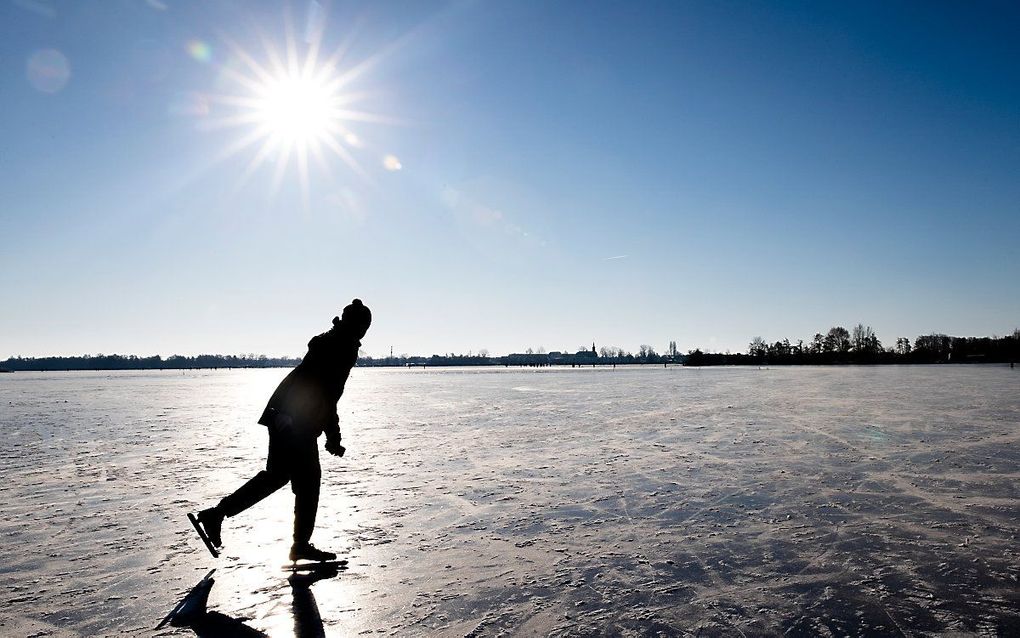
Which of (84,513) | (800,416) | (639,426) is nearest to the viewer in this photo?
(84,513)

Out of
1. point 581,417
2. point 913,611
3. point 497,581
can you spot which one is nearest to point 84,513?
point 497,581

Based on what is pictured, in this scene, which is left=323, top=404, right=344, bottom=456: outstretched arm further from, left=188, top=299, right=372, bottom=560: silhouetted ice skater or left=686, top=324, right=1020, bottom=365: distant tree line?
left=686, top=324, right=1020, bottom=365: distant tree line

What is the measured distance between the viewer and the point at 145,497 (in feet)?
19.4

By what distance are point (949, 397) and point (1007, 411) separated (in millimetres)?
5278

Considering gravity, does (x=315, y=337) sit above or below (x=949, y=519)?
above

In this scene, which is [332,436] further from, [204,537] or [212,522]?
[204,537]

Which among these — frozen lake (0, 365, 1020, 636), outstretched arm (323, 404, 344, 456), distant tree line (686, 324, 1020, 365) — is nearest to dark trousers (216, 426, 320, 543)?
outstretched arm (323, 404, 344, 456)

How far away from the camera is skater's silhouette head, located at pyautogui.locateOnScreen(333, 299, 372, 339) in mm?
3939

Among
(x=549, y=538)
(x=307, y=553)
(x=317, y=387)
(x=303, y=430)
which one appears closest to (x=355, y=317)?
(x=317, y=387)

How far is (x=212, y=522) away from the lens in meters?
3.77

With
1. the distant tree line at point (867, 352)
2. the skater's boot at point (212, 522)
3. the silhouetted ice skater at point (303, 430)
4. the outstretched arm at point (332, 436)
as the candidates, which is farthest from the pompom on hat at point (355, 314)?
the distant tree line at point (867, 352)

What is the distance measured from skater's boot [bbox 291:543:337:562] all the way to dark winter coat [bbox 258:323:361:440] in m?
0.73

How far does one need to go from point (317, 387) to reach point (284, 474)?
23.8 inches

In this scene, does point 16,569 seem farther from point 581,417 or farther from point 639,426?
point 581,417
